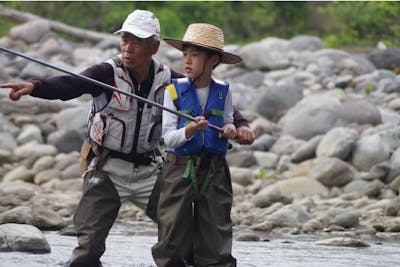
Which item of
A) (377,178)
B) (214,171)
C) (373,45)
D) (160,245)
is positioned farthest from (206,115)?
(373,45)

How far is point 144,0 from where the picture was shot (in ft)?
101

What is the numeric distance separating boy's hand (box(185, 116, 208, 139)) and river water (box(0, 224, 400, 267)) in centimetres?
179

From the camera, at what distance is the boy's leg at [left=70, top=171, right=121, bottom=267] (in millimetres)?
5910

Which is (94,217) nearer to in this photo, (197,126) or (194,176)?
(194,176)

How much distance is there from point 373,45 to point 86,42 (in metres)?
7.04

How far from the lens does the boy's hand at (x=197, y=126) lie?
5.38 metres

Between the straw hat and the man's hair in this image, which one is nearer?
the straw hat

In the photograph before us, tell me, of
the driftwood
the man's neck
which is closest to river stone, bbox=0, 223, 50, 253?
the man's neck

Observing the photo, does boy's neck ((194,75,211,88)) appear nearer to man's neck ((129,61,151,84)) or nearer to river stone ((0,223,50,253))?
man's neck ((129,61,151,84))

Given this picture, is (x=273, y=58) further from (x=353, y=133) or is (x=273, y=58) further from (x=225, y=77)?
(x=353, y=133)

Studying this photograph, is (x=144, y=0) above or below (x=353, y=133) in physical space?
above

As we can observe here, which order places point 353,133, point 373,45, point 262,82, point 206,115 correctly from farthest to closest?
point 373,45 → point 262,82 → point 353,133 → point 206,115

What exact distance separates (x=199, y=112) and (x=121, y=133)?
0.55m

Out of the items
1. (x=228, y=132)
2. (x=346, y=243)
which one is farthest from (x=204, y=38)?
(x=346, y=243)
